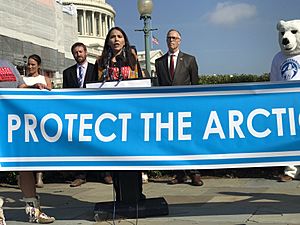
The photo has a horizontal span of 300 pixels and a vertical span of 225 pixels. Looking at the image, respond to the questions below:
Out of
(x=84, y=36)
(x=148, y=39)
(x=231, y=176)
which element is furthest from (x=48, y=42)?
(x=231, y=176)

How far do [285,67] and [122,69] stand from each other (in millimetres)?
2392

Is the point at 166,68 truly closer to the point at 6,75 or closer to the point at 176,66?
the point at 176,66

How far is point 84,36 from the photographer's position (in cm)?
8725

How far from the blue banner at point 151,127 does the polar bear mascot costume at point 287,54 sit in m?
1.78

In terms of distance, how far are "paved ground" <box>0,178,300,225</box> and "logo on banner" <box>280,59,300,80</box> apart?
1495mm

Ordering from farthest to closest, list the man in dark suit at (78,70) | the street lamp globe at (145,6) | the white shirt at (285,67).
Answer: the street lamp globe at (145,6) → the man in dark suit at (78,70) → the white shirt at (285,67)

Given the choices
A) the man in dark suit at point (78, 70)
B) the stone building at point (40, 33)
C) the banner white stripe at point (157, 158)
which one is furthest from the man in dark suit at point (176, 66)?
the stone building at point (40, 33)

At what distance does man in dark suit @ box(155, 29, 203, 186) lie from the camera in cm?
726

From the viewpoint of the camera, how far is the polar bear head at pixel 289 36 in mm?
6707

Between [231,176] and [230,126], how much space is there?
356cm

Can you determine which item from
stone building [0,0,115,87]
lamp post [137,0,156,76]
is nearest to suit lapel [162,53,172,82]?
lamp post [137,0,156,76]

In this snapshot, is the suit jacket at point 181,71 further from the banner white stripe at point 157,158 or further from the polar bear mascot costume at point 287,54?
the banner white stripe at point 157,158

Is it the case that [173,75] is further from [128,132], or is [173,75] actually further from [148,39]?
[148,39]

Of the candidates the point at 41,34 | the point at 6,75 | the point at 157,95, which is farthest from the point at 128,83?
the point at 41,34
